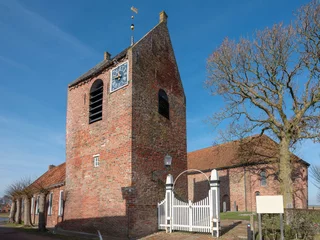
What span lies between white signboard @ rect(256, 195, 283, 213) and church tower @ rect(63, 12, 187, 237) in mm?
6068

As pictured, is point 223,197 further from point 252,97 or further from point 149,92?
point 149,92

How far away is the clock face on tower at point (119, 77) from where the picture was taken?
1623 cm

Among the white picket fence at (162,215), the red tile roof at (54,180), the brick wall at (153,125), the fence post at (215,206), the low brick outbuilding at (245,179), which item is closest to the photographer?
the fence post at (215,206)

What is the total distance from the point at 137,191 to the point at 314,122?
10.7 meters

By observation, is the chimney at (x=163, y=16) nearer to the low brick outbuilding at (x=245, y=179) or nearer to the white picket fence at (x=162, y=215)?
the white picket fence at (x=162, y=215)

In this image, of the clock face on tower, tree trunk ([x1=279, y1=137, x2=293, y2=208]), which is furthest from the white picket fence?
tree trunk ([x1=279, y1=137, x2=293, y2=208])

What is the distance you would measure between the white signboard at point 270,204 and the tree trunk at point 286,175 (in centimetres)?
656

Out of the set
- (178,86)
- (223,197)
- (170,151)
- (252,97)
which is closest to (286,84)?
(252,97)

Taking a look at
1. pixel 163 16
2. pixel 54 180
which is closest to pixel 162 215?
pixel 54 180

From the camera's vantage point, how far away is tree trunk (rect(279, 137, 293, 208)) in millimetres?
16781

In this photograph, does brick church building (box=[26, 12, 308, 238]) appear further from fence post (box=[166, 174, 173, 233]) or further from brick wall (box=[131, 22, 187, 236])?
fence post (box=[166, 174, 173, 233])

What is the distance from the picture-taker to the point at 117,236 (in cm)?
1433

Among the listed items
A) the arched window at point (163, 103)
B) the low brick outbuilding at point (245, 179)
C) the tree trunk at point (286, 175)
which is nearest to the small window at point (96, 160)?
the arched window at point (163, 103)

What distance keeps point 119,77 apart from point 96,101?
250cm
